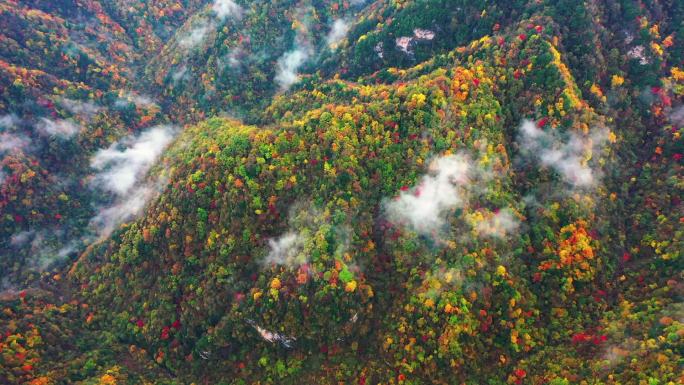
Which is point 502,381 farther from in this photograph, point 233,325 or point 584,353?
point 233,325

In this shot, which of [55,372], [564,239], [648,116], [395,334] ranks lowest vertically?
[55,372]

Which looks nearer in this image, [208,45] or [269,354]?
[269,354]

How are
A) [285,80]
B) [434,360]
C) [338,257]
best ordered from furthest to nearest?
[285,80] < [338,257] < [434,360]

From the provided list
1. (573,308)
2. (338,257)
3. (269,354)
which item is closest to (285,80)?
(338,257)

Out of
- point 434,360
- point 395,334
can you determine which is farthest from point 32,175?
point 434,360

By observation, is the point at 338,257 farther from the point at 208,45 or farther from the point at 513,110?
the point at 208,45

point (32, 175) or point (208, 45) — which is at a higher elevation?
point (208, 45)

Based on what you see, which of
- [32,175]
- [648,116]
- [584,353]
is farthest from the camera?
[32,175]
